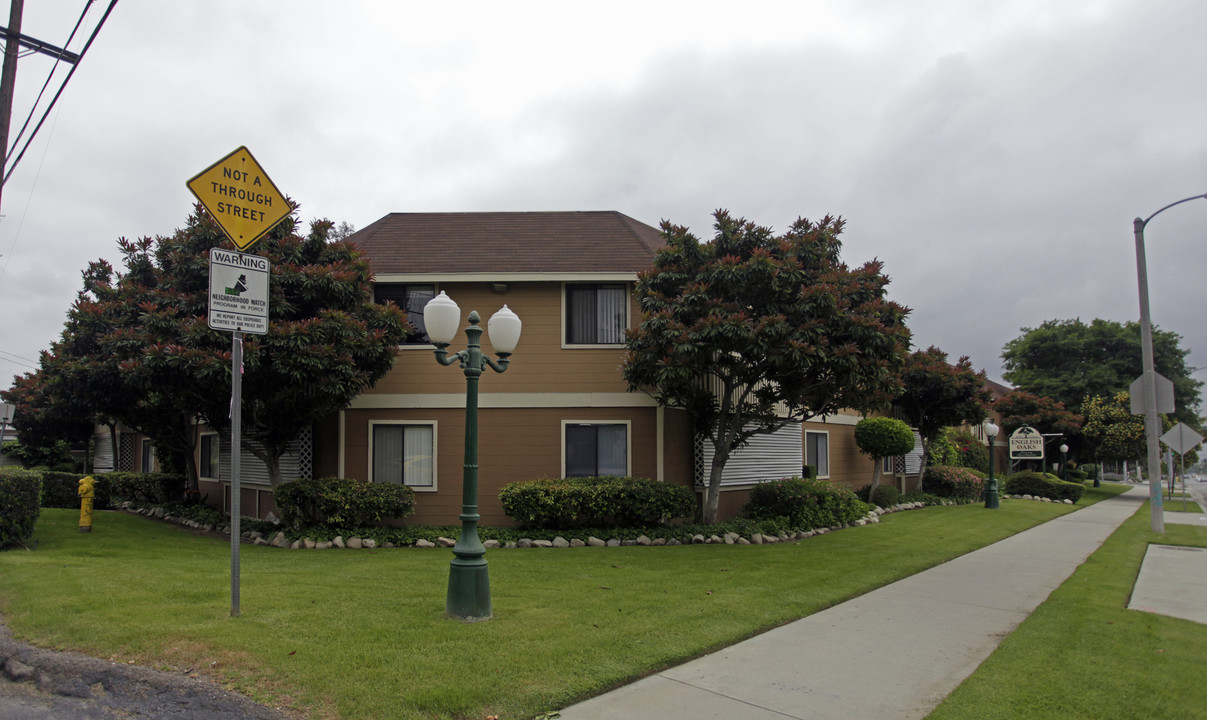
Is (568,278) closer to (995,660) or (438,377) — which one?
(438,377)

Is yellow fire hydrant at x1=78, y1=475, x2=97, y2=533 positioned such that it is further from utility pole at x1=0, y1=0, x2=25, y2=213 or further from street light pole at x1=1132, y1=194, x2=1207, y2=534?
street light pole at x1=1132, y1=194, x2=1207, y2=534

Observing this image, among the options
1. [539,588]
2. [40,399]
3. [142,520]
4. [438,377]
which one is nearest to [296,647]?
[539,588]

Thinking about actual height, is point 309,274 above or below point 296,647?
above

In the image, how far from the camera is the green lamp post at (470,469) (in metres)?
7.32

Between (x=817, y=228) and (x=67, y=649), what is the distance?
12263 millimetres

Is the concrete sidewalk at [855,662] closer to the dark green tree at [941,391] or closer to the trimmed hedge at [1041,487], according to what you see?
the dark green tree at [941,391]

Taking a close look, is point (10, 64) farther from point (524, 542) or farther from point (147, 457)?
point (147, 457)

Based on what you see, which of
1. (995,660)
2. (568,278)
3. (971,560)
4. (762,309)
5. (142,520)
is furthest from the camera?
(142,520)

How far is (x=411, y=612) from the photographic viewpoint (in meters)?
7.52

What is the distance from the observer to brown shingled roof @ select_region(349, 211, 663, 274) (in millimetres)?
15594

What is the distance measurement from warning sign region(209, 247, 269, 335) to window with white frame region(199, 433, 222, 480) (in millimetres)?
13492

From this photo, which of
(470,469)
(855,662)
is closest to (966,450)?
(855,662)

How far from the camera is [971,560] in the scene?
12.6 meters

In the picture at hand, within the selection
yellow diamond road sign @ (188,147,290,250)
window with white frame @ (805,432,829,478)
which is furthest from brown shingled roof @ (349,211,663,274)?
yellow diamond road sign @ (188,147,290,250)
